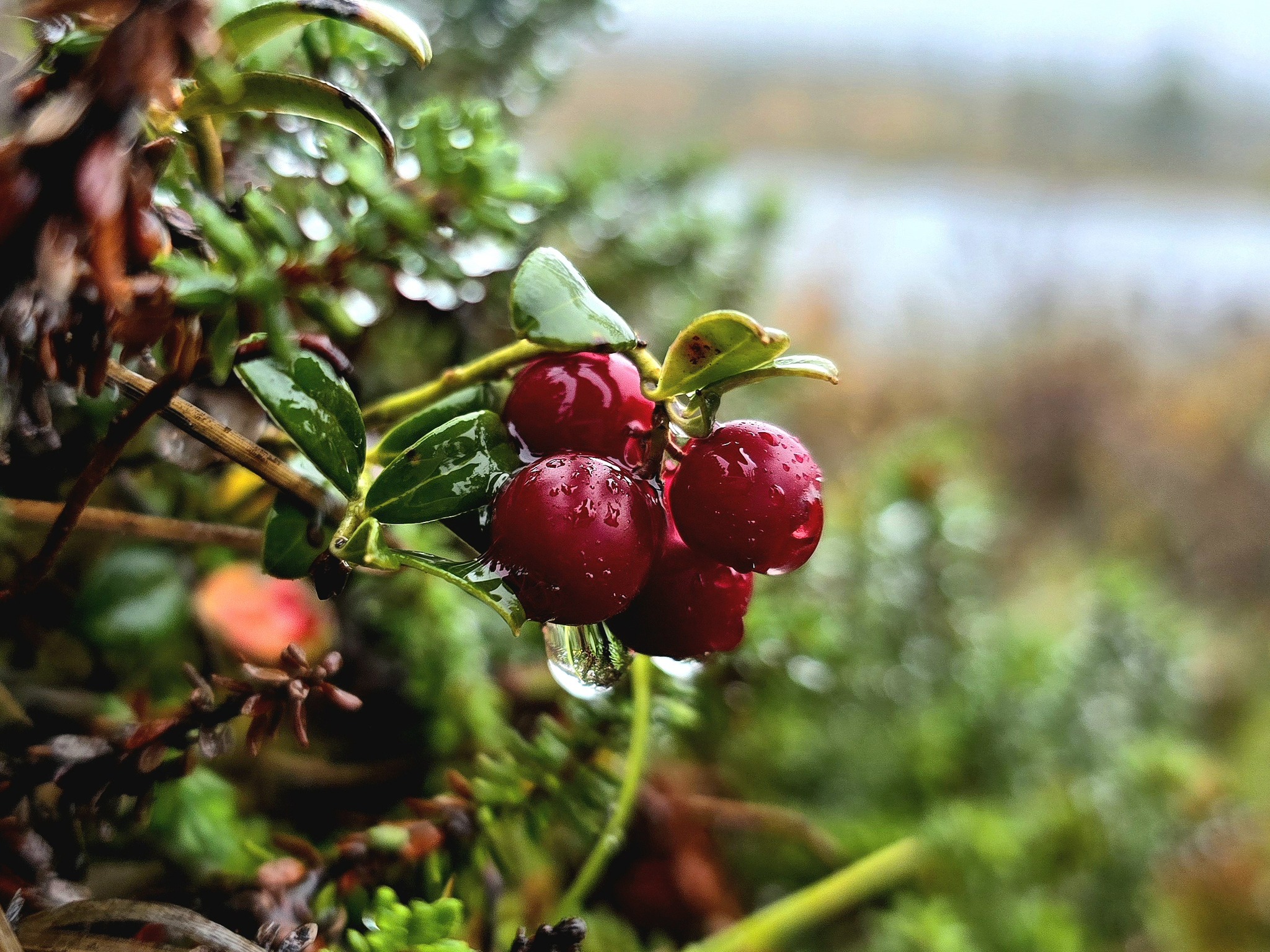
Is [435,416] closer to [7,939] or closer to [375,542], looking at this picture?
[375,542]

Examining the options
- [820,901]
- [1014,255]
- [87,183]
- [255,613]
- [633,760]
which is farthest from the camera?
[1014,255]

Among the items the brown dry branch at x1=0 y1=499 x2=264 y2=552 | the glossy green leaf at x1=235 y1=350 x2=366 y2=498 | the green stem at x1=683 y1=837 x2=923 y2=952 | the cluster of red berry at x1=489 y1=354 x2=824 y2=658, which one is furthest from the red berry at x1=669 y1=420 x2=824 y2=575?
the green stem at x1=683 y1=837 x2=923 y2=952

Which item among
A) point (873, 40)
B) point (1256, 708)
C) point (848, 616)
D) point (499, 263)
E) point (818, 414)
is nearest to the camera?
point (499, 263)

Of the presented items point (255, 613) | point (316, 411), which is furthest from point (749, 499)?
point (255, 613)

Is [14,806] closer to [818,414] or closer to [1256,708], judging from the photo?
[1256,708]

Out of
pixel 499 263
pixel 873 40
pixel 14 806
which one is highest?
pixel 499 263

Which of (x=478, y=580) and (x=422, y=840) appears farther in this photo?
(x=422, y=840)

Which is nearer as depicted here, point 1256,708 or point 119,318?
point 119,318

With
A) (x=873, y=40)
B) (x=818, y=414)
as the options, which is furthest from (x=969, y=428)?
(x=873, y=40)
